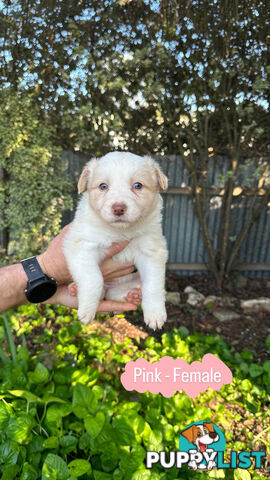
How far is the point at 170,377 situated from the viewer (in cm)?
210

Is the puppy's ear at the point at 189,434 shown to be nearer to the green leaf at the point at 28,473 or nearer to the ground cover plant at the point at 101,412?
the ground cover plant at the point at 101,412

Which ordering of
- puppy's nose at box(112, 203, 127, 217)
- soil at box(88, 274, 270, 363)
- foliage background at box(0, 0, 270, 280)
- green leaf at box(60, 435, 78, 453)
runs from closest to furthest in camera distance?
puppy's nose at box(112, 203, 127, 217) → green leaf at box(60, 435, 78, 453) → soil at box(88, 274, 270, 363) → foliage background at box(0, 0, 270, 280)

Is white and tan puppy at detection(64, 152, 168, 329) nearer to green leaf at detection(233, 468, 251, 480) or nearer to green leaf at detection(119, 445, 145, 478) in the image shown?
green leaf at detection(119, 445, 145, 478)

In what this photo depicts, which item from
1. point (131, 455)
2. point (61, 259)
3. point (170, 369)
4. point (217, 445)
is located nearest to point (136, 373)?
point (170, 369)

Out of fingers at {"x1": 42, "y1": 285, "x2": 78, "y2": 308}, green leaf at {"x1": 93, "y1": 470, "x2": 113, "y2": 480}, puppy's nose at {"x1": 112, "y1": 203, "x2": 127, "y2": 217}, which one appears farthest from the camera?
fingers at {"x1": 42, "y1": 285, "x2": 78, "y2": 308}

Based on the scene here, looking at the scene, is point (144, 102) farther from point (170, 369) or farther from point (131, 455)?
point (131, 455)

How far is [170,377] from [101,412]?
0.56 metres

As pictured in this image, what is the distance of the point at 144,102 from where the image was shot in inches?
233

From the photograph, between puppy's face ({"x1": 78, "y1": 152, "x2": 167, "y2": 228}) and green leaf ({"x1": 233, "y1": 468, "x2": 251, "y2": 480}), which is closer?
puppy's face ({"x1": 78, "y1": 152, "x2": 167, "y2": 228})

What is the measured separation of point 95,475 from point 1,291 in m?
1.31

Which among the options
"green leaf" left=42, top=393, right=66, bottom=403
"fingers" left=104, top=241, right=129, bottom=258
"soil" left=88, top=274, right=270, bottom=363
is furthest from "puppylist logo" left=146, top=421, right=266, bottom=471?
"soil" left=88, top=274, right=270, bottom=363

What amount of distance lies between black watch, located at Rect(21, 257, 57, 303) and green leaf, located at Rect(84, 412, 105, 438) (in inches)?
33.6

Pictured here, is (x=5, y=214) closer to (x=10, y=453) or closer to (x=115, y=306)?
(x=115, y=306)

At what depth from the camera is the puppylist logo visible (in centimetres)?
217
